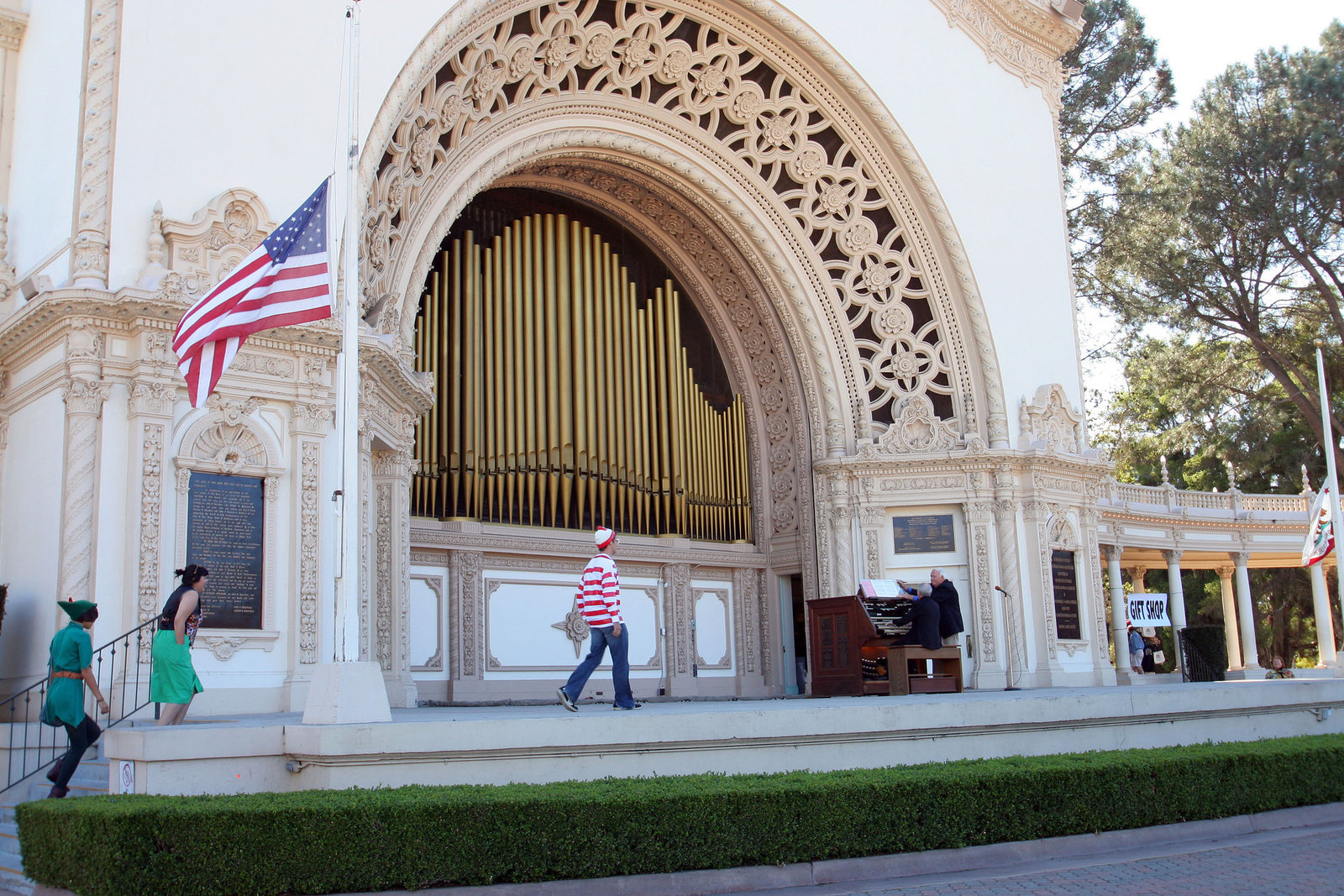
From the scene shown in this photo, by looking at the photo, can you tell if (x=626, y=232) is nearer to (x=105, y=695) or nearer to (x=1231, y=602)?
(x=105, y=695)

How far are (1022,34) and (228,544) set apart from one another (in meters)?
20.2

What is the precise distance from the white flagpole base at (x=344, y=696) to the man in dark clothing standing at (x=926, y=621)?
9158mm

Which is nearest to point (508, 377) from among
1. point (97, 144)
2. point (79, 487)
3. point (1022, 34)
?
point (97, 144)

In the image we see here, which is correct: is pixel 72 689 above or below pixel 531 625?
below

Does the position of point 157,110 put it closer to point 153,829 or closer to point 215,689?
point 215,689

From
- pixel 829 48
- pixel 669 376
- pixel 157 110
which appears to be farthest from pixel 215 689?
pixel 829 48

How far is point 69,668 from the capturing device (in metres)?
10.5

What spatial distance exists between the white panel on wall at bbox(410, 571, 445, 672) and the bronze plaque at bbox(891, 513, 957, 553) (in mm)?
8731

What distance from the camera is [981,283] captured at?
78.8ft

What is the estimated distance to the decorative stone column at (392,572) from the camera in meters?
16.6

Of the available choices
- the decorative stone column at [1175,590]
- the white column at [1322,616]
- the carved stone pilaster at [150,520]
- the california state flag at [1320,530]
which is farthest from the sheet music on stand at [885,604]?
the white column at [1322,616]

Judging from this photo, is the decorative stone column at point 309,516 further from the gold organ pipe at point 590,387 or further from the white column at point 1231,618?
the white column at point 1231,618

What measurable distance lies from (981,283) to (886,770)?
1586 centimetres

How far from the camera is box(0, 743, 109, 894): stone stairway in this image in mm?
8758
